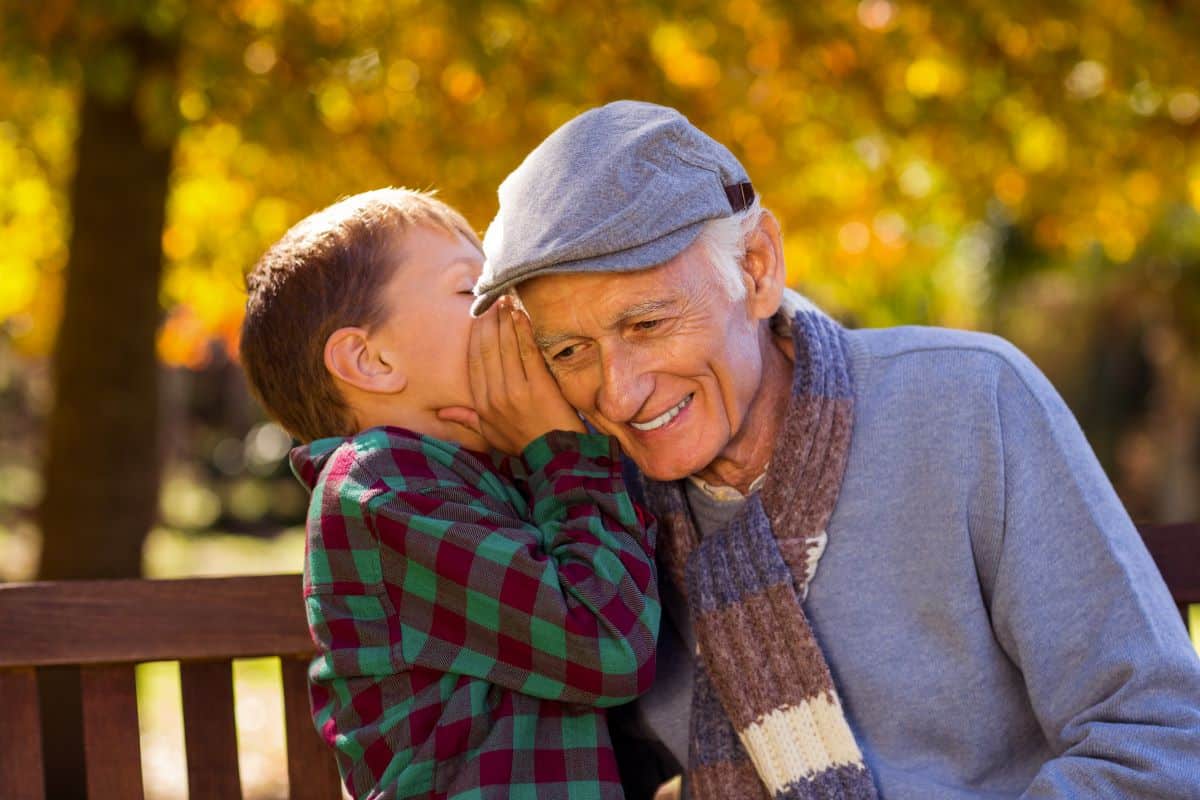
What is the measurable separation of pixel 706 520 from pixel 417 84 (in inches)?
133

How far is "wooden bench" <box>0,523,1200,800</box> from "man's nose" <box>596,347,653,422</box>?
2.90 feet

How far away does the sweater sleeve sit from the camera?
1990 mm

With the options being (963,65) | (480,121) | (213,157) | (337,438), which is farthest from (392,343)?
(213,157)

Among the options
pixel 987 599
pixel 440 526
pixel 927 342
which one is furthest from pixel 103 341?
pixel 987 599

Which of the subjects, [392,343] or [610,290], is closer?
[610,290]

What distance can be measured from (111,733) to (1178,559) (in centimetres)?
211

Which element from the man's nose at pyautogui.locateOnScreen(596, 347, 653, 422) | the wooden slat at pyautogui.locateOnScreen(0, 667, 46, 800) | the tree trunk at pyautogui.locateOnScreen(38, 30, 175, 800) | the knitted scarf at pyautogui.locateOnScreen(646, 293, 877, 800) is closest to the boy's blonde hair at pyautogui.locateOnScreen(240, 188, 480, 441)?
the man's nose at pyautogui.locateOnScreen(596, 347, 653, 422)

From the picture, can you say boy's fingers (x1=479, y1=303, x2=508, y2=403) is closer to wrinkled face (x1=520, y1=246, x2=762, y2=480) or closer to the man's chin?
wrinkled face (x1=520, y1=246, x2=762, y2=480)

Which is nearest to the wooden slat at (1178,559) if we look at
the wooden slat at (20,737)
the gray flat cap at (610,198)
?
the gray flat cap at (610,198)

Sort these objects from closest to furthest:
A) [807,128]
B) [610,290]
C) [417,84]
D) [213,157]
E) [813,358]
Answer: [610,290] < [813,358] < [417,84] < [807,128] < [213,157]

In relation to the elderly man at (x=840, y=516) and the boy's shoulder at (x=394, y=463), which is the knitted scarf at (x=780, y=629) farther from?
the boy's shoulder at (x=394, y=463)

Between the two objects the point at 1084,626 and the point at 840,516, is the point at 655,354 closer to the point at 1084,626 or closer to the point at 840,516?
the point at 840,516

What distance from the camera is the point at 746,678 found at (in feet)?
7.38

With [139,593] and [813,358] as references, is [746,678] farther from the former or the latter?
[139,593]
